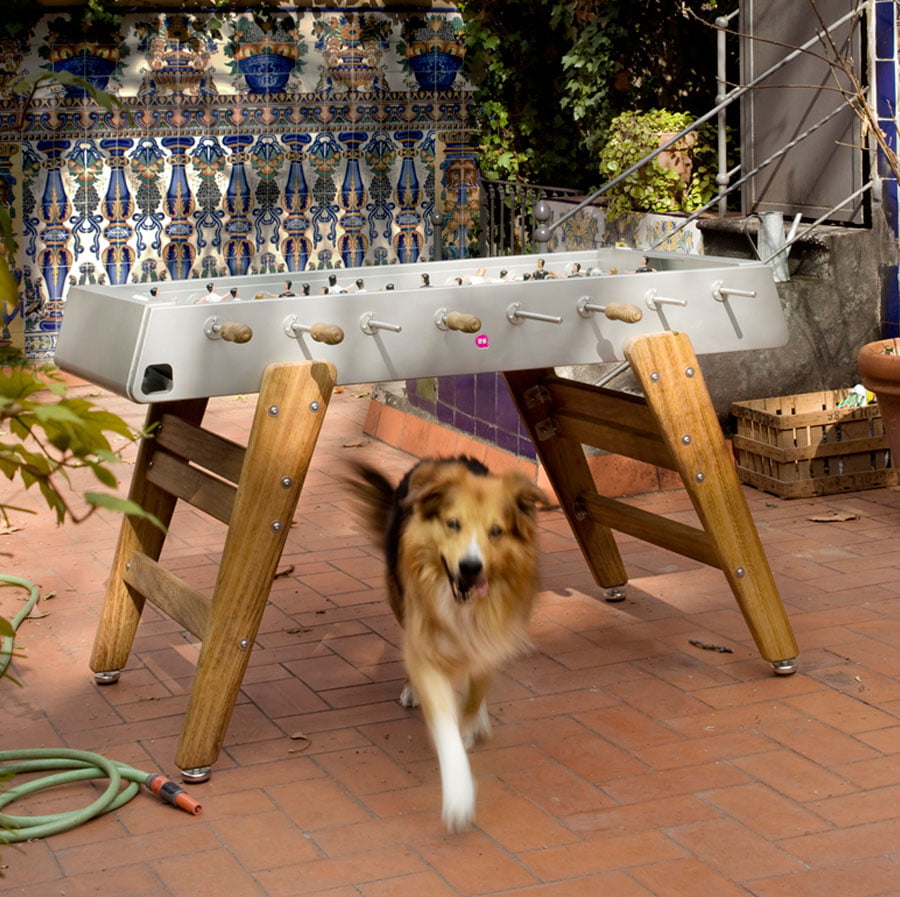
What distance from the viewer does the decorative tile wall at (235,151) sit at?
9.16 metres

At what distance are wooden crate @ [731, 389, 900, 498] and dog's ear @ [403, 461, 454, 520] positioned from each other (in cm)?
298

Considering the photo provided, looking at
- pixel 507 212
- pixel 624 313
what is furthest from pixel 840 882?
pixel 507 212

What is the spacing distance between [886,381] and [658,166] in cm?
319

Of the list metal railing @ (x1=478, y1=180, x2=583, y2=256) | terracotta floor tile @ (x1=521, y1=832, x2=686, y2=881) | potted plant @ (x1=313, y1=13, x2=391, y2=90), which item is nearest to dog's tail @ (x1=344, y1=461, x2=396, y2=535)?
terracotta floor tile @ (x1=521, y1=832, x2=686, y2=881)

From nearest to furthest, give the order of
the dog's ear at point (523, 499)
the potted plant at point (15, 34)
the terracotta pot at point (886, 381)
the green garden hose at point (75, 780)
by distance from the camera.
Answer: the green garden hose at point (75, 780) < the dog's ear at point (523, 499) < the terracotta pot at point (886, 381) < the potted plant at point (15, 34)

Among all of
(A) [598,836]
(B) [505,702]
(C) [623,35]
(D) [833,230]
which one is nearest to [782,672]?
(B) [505,702]

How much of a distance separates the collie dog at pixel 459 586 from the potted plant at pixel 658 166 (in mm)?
5150

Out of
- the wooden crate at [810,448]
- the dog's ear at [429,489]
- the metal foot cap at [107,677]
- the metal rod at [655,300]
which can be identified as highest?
the metal rod at [655,300]

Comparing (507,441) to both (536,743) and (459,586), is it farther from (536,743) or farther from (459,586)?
(459,586)

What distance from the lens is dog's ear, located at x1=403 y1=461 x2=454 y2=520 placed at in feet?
10.5

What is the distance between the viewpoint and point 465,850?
3.02 metres

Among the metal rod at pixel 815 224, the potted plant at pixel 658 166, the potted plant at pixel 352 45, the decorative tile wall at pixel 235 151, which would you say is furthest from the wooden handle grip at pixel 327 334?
the potted plant at pixel 352 45

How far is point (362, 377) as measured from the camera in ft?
11.4

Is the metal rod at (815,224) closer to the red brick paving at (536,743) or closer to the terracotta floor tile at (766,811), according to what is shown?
the red brick paving at (536,743)
